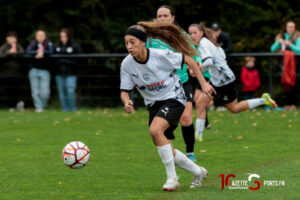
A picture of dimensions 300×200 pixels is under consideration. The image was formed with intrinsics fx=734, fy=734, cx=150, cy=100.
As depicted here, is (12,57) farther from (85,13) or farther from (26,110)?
(85,13)

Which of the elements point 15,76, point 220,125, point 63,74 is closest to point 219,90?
point 220,125

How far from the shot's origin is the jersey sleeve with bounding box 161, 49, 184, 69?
7.82m

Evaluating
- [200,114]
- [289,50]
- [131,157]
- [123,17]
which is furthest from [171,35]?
[123,17]

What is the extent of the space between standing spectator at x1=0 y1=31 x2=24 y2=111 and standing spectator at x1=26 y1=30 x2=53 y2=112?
1.74ft

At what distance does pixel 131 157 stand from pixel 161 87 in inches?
110

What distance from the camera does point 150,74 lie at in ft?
25.6

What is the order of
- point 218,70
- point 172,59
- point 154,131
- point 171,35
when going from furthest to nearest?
point 218,70 < point 171,35 < point 172,59 < point 154,131

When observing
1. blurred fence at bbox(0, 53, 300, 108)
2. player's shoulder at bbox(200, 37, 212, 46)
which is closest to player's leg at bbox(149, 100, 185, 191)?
player's shoulder at bbox(200, 37, 212, 46)

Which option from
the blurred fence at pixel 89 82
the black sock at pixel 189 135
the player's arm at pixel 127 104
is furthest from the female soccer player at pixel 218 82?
the blurred fence at pixel 89 82

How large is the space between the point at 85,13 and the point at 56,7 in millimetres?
1035

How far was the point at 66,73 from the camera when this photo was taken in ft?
64.6

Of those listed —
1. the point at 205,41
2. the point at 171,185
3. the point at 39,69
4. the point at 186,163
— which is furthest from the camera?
the point at 39,69

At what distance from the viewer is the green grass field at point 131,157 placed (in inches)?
298

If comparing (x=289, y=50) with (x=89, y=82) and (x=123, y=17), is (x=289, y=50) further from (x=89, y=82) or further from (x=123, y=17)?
(x=123, y=17)
